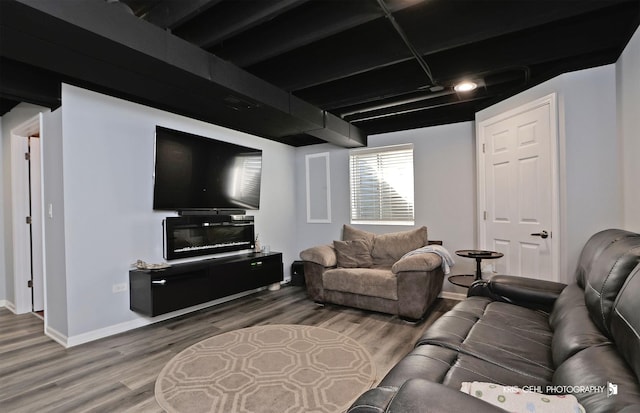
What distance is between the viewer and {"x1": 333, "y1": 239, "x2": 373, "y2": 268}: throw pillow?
4191 mm

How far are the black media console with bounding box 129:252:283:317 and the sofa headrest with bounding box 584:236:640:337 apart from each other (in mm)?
3286

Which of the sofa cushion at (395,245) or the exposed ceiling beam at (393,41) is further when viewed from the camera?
the sofa cushion at (395,245)

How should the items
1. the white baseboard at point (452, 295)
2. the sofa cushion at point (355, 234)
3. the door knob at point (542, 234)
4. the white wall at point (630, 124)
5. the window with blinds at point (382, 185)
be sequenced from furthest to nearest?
the window with blinds at point (382, 185) < the sofa cushion at point (355, 234) < the white baseboard at point (452, 295) < the door knob at point (542, 234) < the white wall at point (630, 124)

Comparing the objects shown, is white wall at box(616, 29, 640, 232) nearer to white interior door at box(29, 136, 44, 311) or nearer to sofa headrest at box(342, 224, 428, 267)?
sofa headrest at box(342, 224, 428, 267)

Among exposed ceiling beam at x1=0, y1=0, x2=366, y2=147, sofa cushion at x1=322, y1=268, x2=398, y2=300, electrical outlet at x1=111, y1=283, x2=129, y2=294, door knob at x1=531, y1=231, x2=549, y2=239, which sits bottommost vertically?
sofa cushion at x1=322, y1=268, x2=398, y2=300

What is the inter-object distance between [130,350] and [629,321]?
3295 mm

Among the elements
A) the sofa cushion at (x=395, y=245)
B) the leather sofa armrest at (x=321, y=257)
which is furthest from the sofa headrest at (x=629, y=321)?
the leather sofa armrest at (x=321, y=257)

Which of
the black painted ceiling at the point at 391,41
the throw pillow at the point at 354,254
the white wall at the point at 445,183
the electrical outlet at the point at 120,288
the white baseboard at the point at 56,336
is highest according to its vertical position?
the black painted ceiling at the point at 391,41

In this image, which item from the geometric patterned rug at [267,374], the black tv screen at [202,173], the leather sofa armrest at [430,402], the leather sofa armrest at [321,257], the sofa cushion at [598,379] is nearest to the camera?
the leather sofa armrest at [430,402]

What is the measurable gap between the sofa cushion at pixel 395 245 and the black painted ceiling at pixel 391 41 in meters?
1.68

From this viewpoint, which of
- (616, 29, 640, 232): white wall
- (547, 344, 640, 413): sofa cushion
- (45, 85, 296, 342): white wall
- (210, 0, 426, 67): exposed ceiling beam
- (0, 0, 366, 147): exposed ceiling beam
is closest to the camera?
(547, 344, 640, 413): sofa cushion

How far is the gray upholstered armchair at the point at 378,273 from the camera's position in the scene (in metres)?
3.35

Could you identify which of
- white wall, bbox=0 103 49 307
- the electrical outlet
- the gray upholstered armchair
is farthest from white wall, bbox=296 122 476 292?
white wall, bbox=0 103 49 307

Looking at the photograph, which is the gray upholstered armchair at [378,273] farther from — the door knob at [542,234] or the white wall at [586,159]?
the white wall at [586,159]
